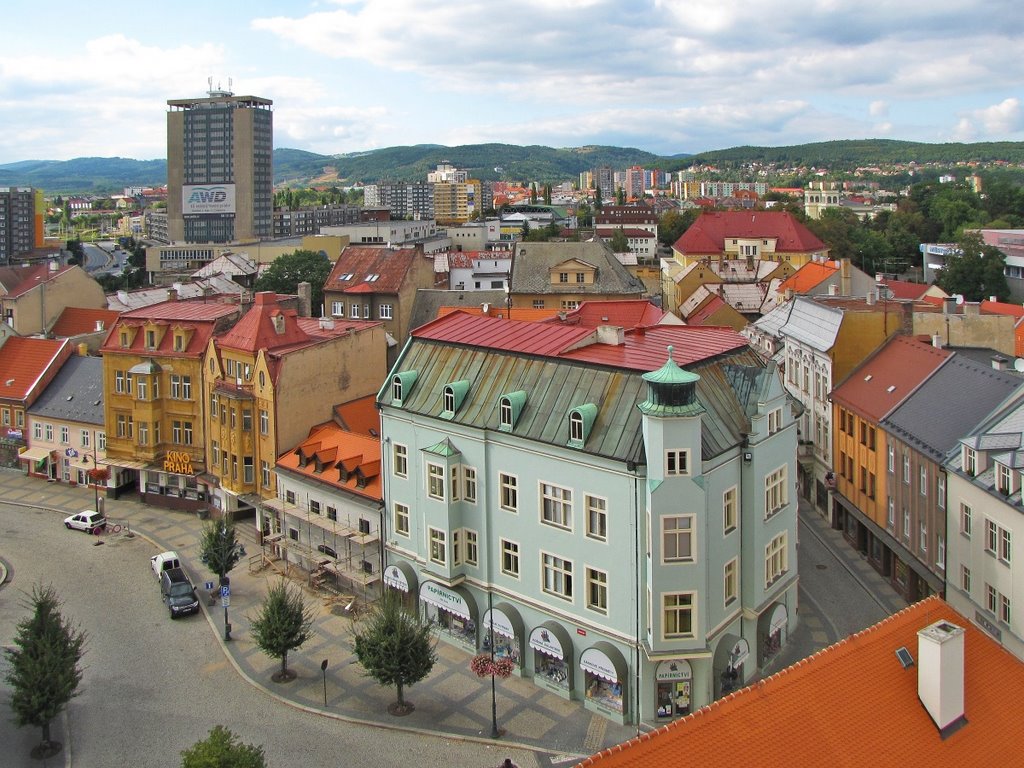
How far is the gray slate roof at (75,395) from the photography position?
6569cm

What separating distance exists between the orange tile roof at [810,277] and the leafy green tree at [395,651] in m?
64.2

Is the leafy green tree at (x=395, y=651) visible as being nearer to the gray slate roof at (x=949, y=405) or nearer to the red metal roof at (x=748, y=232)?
the gray slate roof at (x=949, y=405)

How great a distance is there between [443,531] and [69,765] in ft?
51.5

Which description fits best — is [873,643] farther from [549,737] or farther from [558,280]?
[558,280]

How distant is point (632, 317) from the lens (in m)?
72.2

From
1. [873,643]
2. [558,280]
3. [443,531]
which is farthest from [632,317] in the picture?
[873,643]

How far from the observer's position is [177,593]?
149 ft

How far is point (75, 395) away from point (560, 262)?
42.8 meters

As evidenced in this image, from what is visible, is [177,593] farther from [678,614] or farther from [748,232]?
[748,232]

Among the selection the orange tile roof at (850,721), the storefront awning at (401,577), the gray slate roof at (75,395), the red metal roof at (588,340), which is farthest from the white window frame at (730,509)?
the gray slate roof at (75,395)

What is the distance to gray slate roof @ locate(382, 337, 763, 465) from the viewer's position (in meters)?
34.8

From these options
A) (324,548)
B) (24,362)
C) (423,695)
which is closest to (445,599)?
(423,695)

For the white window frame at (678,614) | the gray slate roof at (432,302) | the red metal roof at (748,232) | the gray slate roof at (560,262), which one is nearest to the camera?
the white window frame at (678,614)

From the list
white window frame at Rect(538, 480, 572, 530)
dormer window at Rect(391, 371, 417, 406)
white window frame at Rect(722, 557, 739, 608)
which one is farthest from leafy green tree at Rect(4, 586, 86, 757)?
white window frame at Rect(722, 557, 739, 608)
